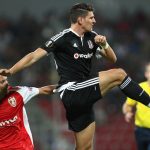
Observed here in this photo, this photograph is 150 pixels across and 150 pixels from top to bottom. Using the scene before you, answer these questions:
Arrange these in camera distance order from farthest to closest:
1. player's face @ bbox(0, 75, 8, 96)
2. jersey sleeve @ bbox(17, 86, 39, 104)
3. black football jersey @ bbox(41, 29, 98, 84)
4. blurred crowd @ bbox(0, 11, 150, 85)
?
blurred crowd @ bbox(0, 11, 150, 85), black football jersey @ bbox(41, 29, 98, 84), jersey sleeve @ bbox(17, 86, 39, 104), player's face @ bbox(0, 75, 8, 96)

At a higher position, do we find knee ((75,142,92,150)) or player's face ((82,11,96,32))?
player's face ((82,11,96,32))

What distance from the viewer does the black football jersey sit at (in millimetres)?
7898

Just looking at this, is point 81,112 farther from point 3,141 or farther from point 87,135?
point 3,141

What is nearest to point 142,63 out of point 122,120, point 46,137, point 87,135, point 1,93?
point 122,120

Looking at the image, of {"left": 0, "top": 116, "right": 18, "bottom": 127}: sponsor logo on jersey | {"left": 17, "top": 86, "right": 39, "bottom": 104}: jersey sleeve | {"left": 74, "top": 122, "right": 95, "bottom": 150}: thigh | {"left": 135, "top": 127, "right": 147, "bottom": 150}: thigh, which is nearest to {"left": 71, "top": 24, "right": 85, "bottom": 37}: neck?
{"left": 17, "top": 86, "right": 39, "bottom": 104}: jersey sleeve

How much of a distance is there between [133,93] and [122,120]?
A: 18.8 feet

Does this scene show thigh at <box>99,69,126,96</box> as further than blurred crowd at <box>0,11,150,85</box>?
No

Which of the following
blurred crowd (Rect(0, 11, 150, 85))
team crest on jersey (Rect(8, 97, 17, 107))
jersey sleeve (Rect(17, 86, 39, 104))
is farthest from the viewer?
blurred crowd (Rect(0, 11, 150, 85))

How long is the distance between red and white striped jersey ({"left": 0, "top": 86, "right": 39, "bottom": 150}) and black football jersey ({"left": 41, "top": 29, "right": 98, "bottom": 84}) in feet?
1.99

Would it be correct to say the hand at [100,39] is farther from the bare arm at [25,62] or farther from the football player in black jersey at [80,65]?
the bare arm at [25,62]

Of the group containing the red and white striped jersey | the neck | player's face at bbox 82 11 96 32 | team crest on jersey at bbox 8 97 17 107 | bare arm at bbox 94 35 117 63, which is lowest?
the red and white striped jersey

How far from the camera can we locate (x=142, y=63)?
49.2 ft

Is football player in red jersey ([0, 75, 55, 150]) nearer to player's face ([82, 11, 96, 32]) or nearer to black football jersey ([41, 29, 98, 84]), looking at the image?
black football jersey ([41, 29, 98, 84])

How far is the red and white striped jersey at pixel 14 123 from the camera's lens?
748 centimetres
